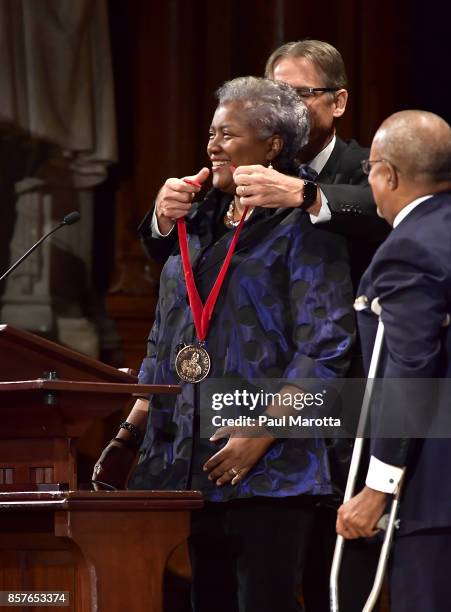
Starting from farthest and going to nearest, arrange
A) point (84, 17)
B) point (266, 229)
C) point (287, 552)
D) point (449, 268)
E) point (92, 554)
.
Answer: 1. point (84, 17)
2. point (266, 229)
3. point (287, 552)
4. point (92, 554)
5. point (449, 268)

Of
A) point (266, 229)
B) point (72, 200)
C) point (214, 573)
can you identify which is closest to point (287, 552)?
point (214, 573)

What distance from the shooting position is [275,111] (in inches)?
114

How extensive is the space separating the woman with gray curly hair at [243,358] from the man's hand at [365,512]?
0.38 meters

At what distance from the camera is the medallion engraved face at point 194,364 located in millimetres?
2809

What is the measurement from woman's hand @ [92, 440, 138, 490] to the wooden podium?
0.31m

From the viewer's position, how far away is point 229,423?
2770 mm

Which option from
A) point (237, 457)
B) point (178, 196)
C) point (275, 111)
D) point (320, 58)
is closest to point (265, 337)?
point (237, 457)

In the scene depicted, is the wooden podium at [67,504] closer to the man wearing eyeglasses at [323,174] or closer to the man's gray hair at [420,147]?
the man wearing eyeglasses at [323,174]

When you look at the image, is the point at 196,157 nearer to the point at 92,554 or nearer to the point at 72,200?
the point at 72,200

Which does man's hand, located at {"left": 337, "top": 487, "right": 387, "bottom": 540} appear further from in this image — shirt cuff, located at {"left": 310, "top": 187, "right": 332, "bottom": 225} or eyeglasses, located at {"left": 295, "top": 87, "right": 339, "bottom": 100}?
eyeglasses, located at {"left": 295, "top": 87, "right": 339, "bottom": 100}

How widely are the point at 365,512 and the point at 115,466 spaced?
31.5 inches

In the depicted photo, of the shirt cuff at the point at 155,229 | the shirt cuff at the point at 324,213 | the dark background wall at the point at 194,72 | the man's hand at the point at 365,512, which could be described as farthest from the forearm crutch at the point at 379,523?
the dark background wall at the point at 194,72

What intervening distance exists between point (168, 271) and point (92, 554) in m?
0.78

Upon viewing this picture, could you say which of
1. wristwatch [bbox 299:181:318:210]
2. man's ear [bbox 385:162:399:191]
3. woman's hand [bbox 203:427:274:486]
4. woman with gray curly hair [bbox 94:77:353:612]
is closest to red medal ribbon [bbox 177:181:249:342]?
woman with gray curly hair [bbox 94:77:353:612]
